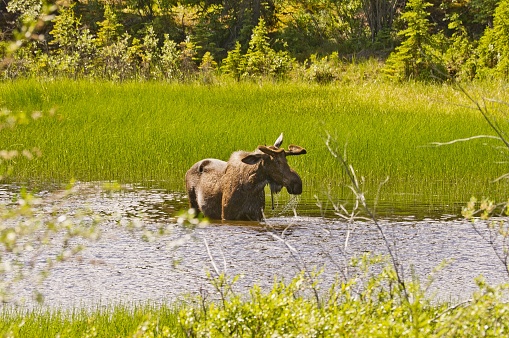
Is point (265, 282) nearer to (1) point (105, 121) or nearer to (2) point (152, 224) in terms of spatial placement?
(2) point (152, 224)

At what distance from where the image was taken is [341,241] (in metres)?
10.0

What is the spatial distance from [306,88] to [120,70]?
518 cm

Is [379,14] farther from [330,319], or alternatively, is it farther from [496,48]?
[330,319]

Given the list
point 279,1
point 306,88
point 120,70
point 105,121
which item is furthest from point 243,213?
point 279,1

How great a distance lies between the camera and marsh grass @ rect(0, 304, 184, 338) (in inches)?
250

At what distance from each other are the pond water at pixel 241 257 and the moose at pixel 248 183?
0.27 meters

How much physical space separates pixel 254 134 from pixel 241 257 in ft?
26.3

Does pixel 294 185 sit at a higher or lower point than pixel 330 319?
lower

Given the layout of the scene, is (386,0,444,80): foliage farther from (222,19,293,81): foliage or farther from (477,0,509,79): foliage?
(222,19,293,81): foliage

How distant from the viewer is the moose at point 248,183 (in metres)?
11.3

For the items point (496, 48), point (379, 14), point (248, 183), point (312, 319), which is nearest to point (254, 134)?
point (248, 183)

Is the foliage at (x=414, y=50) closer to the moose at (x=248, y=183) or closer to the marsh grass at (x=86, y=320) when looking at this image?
the moose at (x=248, y=183)

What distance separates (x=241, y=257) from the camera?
9203 millimetres

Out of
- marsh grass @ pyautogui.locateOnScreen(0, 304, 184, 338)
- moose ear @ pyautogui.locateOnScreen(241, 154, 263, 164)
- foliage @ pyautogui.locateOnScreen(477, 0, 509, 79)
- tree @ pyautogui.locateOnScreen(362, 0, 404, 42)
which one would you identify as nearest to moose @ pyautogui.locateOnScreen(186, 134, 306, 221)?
moose ear @ pyautogui.locateOnScreen(241, 154, 263, 164)
